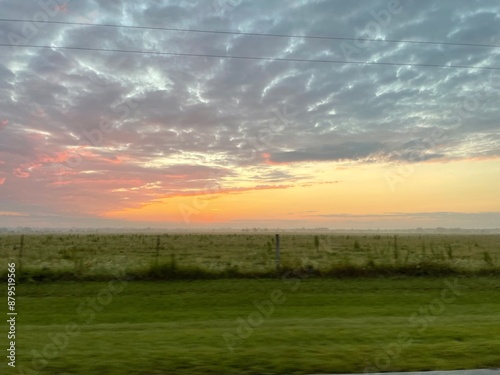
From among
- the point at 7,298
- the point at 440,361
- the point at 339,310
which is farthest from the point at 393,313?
the point at 7,298

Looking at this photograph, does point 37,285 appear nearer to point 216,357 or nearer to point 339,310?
point 339,310

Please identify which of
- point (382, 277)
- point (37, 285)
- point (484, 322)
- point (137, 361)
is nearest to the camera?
point (137, 361)

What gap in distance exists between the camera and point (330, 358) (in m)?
6.74

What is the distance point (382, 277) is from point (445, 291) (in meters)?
2.69

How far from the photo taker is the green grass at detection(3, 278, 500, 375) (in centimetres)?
649
